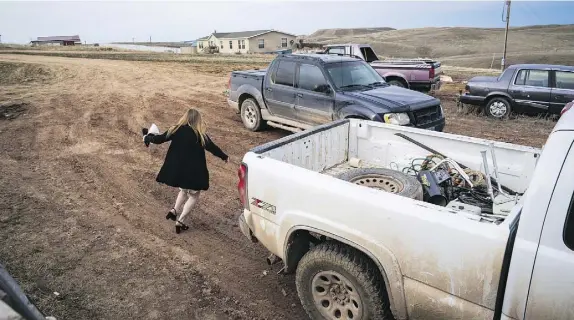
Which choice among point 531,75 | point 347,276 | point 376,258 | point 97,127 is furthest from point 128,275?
point 531,75

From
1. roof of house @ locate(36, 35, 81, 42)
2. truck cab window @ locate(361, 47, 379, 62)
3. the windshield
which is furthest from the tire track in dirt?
roof of house @ locate(36, 35, 81, 42)

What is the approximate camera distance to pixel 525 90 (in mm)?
10766

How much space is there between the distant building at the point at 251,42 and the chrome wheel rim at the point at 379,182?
60.4 m

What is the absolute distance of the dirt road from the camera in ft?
12.7

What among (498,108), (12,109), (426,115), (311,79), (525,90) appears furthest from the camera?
(12,109)

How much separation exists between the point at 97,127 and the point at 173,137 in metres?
6.33

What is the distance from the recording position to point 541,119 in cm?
1080

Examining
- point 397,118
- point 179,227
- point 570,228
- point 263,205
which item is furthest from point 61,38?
point 570,228

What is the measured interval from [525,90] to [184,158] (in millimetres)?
9731

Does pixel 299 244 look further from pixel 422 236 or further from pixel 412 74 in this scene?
pixel 412 74

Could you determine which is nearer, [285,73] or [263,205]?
[263,205]

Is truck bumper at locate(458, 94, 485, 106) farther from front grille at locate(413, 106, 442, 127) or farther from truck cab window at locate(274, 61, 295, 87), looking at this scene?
truck cab window at locate(274, 61, 295, 87)

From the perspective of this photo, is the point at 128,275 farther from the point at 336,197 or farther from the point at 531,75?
the point at 531,75

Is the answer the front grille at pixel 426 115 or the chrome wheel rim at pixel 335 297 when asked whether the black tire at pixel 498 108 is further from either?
the chrome wheel rim at pixel 335 297
